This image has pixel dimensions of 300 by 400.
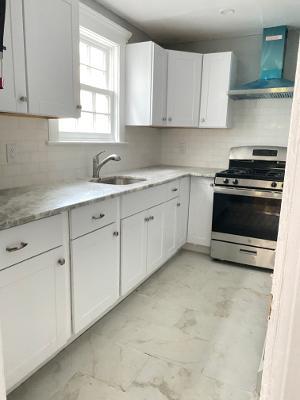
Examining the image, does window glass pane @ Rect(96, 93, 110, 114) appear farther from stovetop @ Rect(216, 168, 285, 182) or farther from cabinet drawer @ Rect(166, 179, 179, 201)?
stovetop @ Rect(216, 168, 285, 182)

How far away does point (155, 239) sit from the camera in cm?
268

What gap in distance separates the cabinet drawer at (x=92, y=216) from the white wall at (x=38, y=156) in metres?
0.64

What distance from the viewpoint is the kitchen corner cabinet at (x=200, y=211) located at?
3260 millimetres

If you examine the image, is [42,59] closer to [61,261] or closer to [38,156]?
[38,156]

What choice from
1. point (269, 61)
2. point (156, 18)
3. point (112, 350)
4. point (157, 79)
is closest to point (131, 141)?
point (157, 79)

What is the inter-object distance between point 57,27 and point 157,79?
4.76 ft

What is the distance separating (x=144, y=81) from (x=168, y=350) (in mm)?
2440

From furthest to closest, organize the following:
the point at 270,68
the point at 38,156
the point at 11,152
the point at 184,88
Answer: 1. the point at 184,88
2. the point at 270,68
3. the point at 38,156
4. the point at 11,152

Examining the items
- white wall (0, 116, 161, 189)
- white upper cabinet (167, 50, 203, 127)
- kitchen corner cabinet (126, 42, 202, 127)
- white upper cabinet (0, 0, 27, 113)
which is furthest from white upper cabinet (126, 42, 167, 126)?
white upper cabinet (0, 0, 27, 113)

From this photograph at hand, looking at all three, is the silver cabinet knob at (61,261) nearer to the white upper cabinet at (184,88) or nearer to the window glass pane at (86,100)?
the window glass pane at (86,100)

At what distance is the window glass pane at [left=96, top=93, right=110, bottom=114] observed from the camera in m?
2.92

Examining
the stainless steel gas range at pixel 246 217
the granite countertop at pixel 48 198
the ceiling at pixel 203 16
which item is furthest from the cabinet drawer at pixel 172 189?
the ceiling at pixel 203 16

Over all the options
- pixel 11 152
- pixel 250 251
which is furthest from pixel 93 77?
pixel 250 251

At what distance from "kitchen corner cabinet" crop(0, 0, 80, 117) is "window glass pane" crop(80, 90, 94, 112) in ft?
2.17
